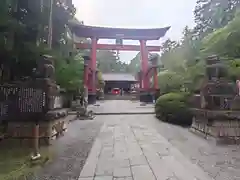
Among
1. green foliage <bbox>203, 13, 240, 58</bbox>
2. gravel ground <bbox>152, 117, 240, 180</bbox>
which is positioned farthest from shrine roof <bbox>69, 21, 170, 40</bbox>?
gravel ground <bbox>152, 117, 240, 180</bbox>

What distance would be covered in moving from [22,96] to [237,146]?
513 cm

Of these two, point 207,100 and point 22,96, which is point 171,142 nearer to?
point 207,100

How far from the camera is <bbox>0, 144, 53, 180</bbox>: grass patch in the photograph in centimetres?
384

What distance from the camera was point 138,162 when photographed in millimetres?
4320

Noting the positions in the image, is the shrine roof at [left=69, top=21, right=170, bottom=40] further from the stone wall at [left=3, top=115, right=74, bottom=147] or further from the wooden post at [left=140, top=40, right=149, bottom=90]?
the stone wall at [left=3, top=115, right=74, bottom=147]

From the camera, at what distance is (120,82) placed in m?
43.7

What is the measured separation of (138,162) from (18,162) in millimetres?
2109

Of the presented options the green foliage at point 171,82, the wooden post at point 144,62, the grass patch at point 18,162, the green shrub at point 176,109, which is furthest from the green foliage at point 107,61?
the grass patch at point 18,162

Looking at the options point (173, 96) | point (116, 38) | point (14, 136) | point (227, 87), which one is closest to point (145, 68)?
point (116, 38)

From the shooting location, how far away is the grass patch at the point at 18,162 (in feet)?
12.6

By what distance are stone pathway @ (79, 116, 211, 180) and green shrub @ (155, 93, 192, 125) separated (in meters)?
3.23

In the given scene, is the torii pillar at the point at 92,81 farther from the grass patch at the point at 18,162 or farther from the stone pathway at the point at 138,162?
the grass patch at the point at 18,162

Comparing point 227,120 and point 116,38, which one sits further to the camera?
point 116,38

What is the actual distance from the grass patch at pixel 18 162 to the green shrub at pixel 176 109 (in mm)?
5444
